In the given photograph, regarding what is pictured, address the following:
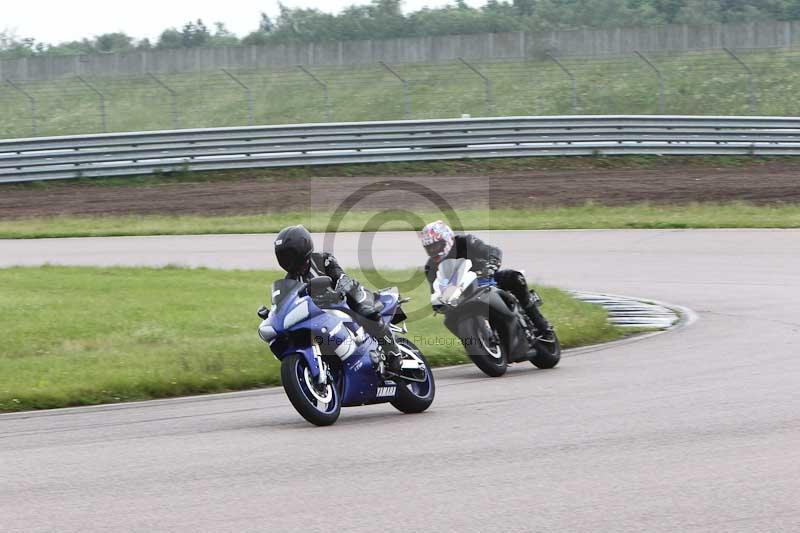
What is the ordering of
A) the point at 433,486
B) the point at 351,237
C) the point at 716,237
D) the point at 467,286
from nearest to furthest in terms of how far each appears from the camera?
1. the point at 433,486
2. the point at 467,286
3. the point at 716,237
4. the point at 351,237

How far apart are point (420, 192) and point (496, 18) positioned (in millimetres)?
39377

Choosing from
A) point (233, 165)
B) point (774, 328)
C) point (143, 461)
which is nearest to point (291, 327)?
point (143, 461)

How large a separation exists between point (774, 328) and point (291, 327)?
6721 millimetres

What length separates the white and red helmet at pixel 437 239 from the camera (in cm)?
1094

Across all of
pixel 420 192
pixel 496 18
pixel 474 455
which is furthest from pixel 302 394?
pixel 496 18

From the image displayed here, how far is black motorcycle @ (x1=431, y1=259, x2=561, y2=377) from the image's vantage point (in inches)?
429

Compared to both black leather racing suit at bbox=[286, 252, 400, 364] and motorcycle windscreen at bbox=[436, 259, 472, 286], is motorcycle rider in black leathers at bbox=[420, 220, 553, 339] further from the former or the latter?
black leather racing suit at bbox=[286, 252, 400, 364]

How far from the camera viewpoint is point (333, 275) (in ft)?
29.8

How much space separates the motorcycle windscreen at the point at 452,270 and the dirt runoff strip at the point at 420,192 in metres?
15.4

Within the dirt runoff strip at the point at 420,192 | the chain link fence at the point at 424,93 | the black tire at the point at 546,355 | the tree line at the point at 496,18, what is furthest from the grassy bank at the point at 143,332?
the tree line at the point at 496,18

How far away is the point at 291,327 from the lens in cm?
850

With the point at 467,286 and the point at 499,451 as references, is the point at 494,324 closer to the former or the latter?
the point at 467,286

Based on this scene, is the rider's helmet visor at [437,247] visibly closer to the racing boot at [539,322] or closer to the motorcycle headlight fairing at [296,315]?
the racing boot at [539,322]

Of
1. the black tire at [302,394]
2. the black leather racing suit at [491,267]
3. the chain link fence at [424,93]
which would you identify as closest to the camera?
the black tire at [302,394]
